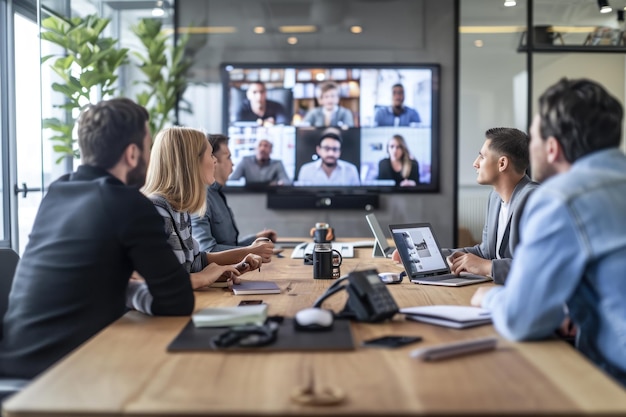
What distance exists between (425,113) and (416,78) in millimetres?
335

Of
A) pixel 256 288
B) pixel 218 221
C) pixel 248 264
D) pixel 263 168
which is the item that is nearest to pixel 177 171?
pixel 248 264

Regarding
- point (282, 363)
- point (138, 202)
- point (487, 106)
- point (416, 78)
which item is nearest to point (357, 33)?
point (416, 78)

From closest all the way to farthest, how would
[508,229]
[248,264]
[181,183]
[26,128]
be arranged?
[181,183], [248,264], [508,229], [26,128]

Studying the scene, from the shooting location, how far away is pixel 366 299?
2.11 m

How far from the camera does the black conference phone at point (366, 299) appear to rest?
6.85 ft

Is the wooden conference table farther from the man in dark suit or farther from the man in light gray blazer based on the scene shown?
the man in light gray blazer

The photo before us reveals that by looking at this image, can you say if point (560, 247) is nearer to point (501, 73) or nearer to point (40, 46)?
point (40, 46)

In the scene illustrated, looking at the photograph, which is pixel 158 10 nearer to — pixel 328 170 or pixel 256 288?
pixel 328 170

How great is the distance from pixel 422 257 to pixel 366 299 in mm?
998

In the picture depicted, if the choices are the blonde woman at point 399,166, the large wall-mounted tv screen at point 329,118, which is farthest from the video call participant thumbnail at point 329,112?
the blonde woman at point 399,166

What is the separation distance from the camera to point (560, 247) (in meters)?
1.72

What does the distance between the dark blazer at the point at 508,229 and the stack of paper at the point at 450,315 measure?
69cm

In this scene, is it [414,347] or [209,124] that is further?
[209,124]

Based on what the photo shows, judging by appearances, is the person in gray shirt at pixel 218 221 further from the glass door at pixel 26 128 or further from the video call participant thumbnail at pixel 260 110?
the video call participant thumbnail at pixel 260 110
